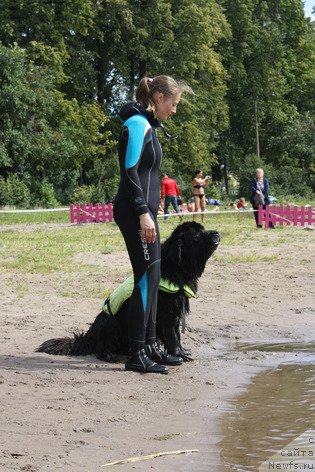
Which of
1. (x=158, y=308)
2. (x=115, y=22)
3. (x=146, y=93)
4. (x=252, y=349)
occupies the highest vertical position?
(x=115, y=22)

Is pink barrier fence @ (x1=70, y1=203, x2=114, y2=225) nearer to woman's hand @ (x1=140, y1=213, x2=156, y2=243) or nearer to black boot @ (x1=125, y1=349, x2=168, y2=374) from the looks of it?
black boot @ (x1=125, y1=349, x2=168, y2=374)

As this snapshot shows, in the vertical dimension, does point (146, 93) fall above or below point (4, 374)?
above

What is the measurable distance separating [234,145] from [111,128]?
45.7 feet

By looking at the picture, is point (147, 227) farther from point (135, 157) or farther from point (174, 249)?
point (174, 249)

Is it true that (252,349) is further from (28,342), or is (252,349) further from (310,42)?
(310,42)

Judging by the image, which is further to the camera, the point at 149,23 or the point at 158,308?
the point at 149,23

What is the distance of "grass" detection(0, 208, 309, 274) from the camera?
1299 cm

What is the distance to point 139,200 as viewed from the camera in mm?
6344

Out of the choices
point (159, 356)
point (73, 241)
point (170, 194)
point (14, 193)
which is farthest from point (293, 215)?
point (159, 356)

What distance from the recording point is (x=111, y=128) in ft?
153

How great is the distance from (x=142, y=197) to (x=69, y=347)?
1.55m

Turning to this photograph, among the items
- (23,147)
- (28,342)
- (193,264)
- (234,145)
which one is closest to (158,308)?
(193,264)

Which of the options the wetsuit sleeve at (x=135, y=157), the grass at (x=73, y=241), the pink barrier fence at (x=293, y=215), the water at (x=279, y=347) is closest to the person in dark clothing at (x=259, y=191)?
the pink barrier fence at (x=293, y=215)

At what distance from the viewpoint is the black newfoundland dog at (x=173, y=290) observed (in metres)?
6.97
